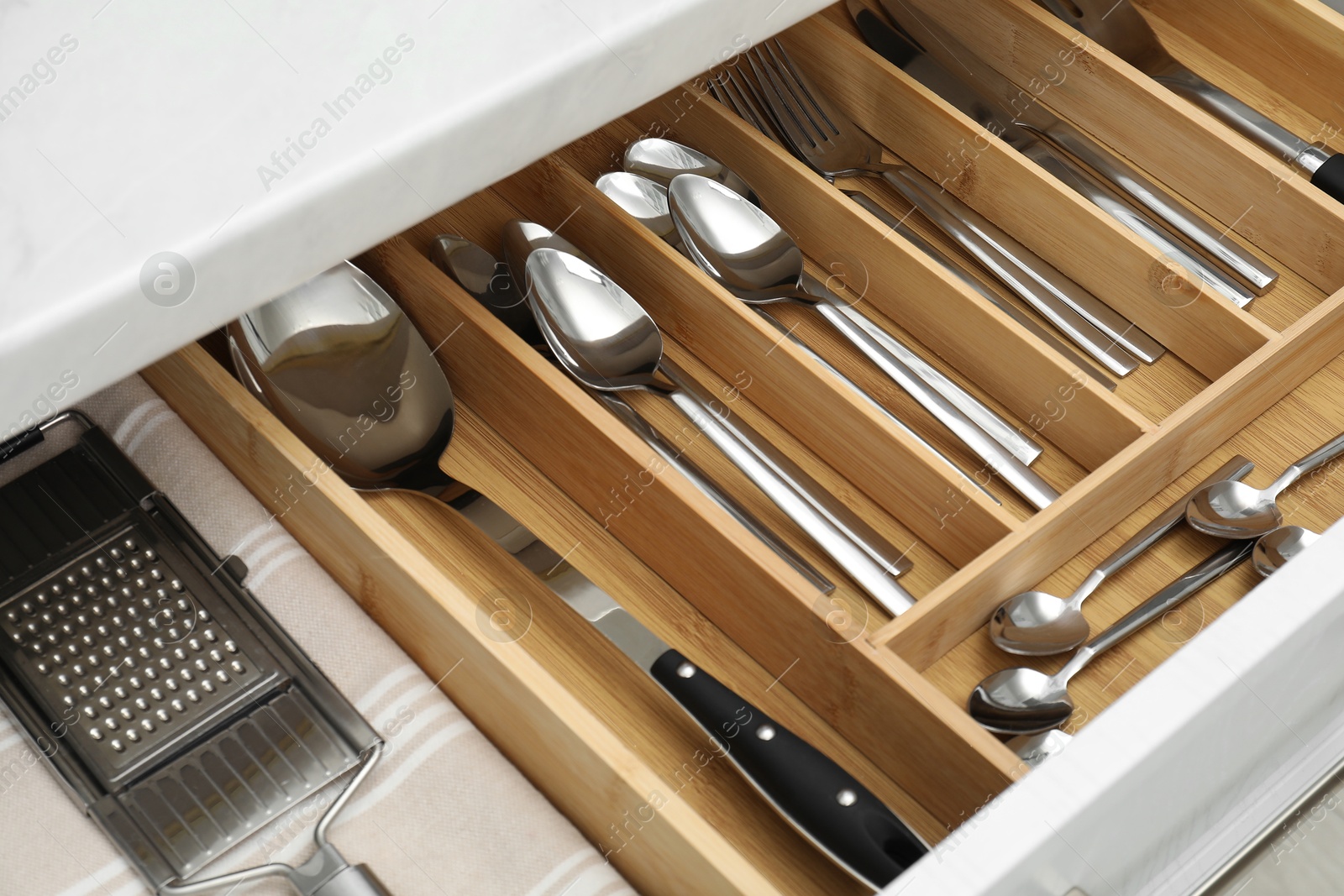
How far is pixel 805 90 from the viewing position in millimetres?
981

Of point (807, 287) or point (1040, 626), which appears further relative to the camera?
point (807, 287)

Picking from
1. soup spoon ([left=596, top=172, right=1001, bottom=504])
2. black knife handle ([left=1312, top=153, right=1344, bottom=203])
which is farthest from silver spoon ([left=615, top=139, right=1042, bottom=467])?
black knife handle ([left=1312, top=153, right=1344, bottom=203])

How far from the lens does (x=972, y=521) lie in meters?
0.75

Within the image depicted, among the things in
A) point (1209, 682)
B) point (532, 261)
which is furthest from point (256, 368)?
point (1209, 682)

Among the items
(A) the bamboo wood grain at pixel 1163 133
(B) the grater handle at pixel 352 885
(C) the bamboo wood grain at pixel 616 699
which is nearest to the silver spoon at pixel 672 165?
(A) the bamboo wood grain at pixel 1163 133

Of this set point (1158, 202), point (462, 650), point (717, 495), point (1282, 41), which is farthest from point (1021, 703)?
point (1282, 41)

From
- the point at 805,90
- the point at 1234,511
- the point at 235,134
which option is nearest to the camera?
the point at 235,134

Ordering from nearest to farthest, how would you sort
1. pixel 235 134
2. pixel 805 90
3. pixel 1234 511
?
pixel 235 134
pixel 1234 511
pixel 805 90

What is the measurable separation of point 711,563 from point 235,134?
1.18 feet

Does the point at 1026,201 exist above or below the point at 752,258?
below

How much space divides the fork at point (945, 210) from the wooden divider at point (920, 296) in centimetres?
7

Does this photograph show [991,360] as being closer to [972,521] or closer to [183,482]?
[972,521]

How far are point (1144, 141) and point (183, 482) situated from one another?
2.50 ft

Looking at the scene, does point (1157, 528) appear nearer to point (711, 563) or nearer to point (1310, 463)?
point (1310, 463)
